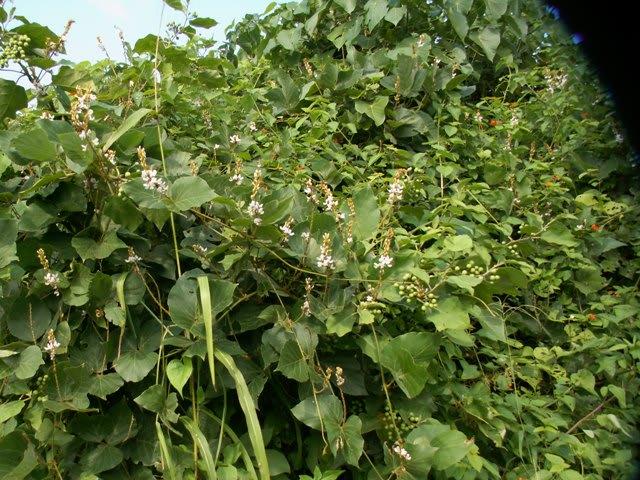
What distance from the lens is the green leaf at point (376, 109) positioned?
285cm

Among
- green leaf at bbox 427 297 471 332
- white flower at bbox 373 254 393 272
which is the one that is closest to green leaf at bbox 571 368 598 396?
green leaf at bbox 427 297 471 332

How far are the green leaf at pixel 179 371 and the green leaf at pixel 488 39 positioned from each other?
2662mm

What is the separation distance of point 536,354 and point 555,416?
0.98ft

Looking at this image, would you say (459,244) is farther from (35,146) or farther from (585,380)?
(35,146)

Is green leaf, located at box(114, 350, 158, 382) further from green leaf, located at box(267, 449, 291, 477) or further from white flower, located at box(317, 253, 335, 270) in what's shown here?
white flower, located at box(317, 253, 335, 270)

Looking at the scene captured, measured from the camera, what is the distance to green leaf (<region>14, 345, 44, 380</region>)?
5.18 feet

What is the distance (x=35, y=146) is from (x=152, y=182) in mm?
396

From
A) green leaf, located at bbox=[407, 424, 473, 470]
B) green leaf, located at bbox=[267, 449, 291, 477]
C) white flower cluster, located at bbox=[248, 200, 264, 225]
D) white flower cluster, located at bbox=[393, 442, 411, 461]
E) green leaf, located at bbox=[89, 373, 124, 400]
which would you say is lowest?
green leaf, located at bbox=[407, 424, 473, 470]

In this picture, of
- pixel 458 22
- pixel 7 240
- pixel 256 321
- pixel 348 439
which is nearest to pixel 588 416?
pixel 348 439

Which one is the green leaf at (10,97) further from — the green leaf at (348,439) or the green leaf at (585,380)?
the green leaf at (585,380)

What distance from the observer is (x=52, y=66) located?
6.48ft

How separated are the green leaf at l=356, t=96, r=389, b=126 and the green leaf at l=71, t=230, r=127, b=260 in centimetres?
155

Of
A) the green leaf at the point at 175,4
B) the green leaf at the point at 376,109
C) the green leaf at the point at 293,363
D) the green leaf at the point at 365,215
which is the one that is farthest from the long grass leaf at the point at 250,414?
the green leaf at the point at 376,109

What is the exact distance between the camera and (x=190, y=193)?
1.57 metres
